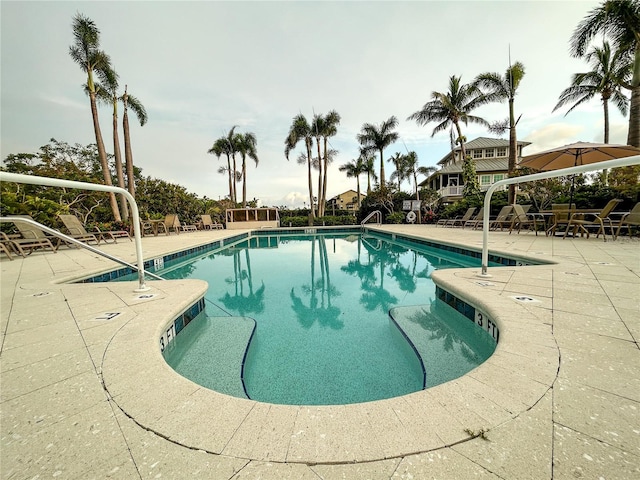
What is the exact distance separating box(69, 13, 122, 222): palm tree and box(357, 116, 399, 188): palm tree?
701 inches

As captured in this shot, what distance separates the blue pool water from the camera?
87.3 inches

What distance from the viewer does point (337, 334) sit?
3.17 m

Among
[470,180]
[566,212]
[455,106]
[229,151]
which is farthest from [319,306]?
[229,151]

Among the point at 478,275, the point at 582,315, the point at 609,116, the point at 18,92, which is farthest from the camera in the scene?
the point at 609,116

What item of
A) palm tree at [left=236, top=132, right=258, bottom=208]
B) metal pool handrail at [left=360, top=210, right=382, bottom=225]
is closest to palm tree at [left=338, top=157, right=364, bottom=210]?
metal pool handrail at [left=360, top=210, right=382, bottom=225]

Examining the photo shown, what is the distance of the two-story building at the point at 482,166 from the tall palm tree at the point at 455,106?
677cm

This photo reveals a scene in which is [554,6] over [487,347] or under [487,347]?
over

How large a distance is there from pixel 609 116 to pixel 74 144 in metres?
39.5

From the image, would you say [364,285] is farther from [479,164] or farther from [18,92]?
[479,164]

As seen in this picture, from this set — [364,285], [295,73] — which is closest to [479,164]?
[295,73]

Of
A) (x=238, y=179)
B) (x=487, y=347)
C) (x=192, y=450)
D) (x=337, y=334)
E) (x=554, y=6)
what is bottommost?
(x=337, y=334)

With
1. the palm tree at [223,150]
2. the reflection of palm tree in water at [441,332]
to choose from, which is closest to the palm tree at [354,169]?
the palm tree at [223,150]

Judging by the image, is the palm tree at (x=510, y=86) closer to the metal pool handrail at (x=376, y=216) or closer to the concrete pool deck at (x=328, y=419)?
the metal pool handrail at (x=376, y=216)

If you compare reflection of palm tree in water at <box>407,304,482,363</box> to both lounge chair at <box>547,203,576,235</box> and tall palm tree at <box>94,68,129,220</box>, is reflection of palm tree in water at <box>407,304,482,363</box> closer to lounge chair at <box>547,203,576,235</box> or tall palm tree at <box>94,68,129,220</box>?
lounge chair at <box>547,203,576,235</box>
